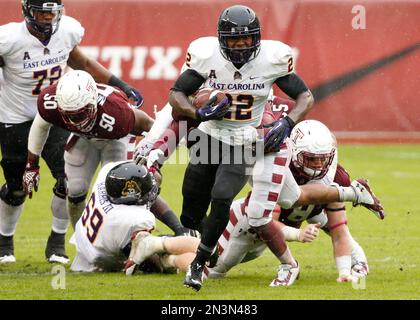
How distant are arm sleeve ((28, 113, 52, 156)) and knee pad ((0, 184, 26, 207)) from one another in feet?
1.97

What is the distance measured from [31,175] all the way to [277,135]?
186 centimetres

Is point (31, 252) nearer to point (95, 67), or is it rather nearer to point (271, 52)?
point (95, 67)

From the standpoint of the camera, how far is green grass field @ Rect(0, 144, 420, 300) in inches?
248

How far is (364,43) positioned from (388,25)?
15.3 inches

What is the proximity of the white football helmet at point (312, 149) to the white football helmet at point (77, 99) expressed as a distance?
1.33m

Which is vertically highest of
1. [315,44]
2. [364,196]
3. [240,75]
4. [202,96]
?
[240,75]

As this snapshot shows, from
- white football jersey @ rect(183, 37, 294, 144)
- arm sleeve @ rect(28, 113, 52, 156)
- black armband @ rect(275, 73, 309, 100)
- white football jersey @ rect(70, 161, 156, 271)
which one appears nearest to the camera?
white football jersey @ rect(183, 37, 294, 144)

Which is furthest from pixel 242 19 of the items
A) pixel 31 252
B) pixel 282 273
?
pixel 31 252

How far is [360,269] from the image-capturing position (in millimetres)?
6895

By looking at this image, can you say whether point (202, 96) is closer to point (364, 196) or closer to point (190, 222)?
point (190, 222)

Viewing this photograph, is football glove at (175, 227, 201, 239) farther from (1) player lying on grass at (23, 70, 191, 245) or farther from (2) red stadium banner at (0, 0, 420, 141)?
(2) red stadium banner at (0, 0, 420, 141)

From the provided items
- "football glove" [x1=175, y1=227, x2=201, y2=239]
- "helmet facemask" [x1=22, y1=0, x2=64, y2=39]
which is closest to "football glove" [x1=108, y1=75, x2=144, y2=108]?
"helmet facemask" [x1=22, y1=0, x2=64, y2=39]

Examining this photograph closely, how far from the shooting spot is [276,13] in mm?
13953

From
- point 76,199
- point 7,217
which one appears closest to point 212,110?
point 76,199
